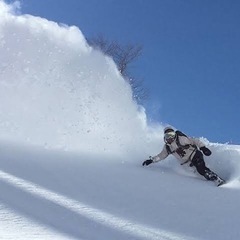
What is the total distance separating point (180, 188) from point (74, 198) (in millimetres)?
2125

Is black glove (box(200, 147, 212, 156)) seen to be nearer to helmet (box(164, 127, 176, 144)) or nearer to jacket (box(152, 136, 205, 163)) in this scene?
jacket (box(152, 136, 205, 163))

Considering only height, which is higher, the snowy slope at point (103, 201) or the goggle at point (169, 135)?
the goggle at point (169, 135)

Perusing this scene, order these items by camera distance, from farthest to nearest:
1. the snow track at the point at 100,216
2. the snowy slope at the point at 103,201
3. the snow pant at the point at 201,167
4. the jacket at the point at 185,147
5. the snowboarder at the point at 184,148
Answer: the jacket at the point at 185,147, the snowboarder at the point at 184,148, the snow pant at the point at 201,167, the snow track at the point at 100,216, the snowy slope at the point at 103,201

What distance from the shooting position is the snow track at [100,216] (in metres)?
3.18

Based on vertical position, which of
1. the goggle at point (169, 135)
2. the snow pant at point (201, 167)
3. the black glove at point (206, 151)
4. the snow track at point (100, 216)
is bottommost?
the snow track at point (100, 216)

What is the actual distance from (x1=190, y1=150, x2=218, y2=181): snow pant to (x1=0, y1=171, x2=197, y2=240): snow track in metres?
3.47

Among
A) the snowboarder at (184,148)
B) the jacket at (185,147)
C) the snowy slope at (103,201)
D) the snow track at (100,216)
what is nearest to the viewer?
the snowy slope at (103,201)

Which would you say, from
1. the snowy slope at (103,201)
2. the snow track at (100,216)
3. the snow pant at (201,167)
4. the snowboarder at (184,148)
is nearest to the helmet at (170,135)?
the snowboarder at (184,148)

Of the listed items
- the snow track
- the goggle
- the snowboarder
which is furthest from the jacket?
the snow track

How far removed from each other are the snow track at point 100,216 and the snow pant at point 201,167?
11.4 ft

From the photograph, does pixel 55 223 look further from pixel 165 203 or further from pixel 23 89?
pixel 23 89

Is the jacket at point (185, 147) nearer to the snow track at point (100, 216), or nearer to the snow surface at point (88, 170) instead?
the snow surface at point (88, 170)

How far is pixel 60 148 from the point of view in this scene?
775 centimetres

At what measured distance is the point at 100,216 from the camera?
3.42 metres
